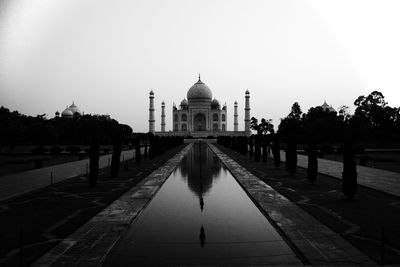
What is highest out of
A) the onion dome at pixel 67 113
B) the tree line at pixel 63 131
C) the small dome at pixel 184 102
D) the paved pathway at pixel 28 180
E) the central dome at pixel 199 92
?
the central dome at pixel 199 92

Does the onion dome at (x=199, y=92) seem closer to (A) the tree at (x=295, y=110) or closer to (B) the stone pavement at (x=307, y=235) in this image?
(A) the tree at (x=295, y=110)

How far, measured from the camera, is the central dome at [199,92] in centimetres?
7175

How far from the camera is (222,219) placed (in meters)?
7.21

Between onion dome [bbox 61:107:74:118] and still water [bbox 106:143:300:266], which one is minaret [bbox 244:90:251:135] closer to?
onion dome [bbox 61:107:74:118]

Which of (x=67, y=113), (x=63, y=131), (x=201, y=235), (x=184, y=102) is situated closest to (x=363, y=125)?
(x=63, y=131)

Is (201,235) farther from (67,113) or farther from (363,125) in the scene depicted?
(67,113)

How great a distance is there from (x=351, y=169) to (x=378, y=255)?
443cm

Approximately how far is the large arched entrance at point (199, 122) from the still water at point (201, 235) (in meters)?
62.6

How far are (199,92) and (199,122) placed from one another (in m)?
5.61

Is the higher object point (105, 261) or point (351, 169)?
point (351, 169)

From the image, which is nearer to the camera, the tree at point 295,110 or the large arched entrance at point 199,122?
the tree at point 295,110

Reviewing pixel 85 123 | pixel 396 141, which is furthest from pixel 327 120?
pixel 85 123

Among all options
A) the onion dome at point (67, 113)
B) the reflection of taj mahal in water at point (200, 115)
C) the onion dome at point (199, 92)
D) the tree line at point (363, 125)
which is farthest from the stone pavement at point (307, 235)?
the onion dome at point (67, 113)

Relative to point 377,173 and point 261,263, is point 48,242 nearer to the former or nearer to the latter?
point 261,263
